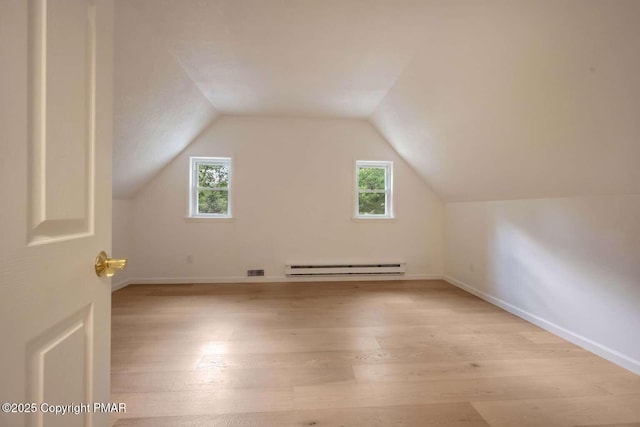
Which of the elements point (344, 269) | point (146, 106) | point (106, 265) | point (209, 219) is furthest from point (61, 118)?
point (344, 269)

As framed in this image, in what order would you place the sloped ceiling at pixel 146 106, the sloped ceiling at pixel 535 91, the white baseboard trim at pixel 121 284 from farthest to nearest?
the white baseboard trim at pixel 121 284 < the sloped ceiling at pixel 146 106 < the sloped ceiling at pixel 535 91

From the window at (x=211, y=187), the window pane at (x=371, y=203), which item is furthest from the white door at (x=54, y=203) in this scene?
the window pane at (x=371, y=203)

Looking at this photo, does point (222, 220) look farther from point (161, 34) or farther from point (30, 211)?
point (30, 211)

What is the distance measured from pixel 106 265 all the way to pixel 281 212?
3.22 metres

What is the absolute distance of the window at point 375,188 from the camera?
13.6 ft

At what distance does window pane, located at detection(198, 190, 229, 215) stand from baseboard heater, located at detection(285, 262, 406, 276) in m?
1.32

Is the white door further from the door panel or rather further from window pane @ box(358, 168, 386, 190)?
window pane @ box(358, 168, 386, 190)

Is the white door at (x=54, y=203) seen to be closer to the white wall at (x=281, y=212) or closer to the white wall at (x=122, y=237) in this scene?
the white wall at (x=281, y=212)

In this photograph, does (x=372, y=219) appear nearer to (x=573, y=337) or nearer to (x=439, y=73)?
(x=439, y=73)

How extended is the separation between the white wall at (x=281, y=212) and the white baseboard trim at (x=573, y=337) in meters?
1.20

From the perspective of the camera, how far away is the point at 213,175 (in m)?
3.97

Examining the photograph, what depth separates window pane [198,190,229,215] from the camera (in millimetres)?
3961

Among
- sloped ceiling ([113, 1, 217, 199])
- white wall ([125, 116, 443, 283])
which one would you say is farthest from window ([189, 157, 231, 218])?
sloped ceiling ([113, 1, 217, 199])

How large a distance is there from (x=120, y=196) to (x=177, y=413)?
120 inches
